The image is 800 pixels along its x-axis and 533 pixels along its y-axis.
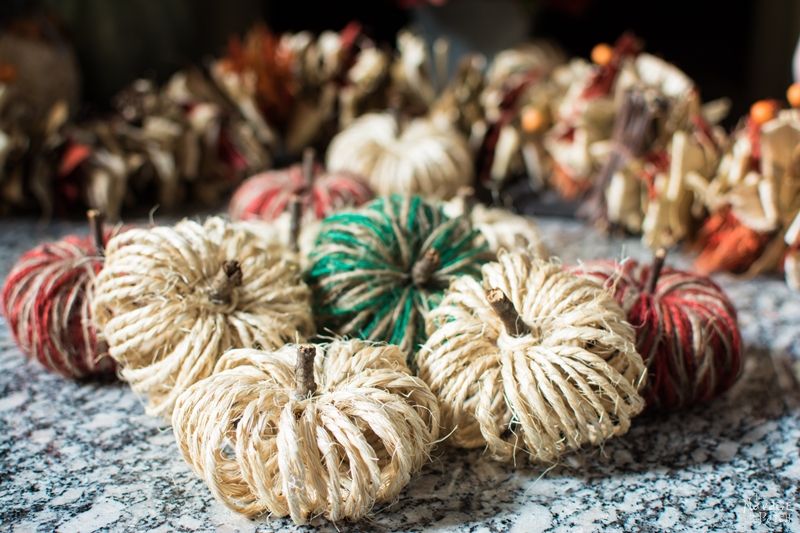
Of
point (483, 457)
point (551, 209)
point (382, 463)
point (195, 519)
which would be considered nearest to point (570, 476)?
point (483, 457)

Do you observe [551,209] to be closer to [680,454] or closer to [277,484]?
[680,454]

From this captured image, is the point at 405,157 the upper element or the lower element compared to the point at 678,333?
upper

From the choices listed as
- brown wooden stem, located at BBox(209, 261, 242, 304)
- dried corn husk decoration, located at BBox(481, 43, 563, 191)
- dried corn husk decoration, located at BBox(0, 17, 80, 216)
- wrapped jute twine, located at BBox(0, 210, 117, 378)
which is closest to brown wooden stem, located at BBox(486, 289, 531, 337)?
brown wooden stem, located at BBox(209, 261, 242, 304)

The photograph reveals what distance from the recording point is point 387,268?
84 centimetres

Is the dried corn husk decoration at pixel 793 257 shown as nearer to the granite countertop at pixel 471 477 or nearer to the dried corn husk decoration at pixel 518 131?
the granite countertop at pixel 471 477

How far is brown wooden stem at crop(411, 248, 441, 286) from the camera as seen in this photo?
0.82 m

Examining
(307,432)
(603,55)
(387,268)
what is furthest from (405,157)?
(307,432)

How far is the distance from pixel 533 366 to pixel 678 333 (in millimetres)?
194

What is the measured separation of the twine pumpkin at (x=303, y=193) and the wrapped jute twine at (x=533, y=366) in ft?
1.32

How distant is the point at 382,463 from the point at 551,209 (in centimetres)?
89

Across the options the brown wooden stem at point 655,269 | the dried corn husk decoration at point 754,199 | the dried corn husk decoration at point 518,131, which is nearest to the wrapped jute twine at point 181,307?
the brown wooden stem at point 655,269

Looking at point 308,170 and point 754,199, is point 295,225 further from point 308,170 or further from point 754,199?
point 754,199

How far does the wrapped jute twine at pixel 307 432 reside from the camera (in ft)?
2.10

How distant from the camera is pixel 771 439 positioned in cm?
83
